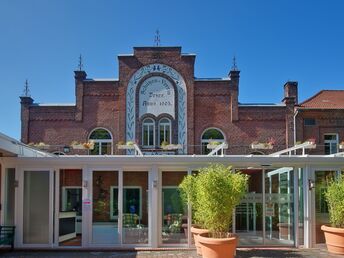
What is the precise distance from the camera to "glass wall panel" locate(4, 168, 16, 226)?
12.5 metres

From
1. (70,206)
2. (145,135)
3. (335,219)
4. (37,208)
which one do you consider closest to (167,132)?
(145,135)

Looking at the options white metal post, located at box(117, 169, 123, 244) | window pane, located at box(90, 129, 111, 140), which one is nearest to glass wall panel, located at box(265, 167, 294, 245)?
white metal post, located at box(117, 169, 123, 244)

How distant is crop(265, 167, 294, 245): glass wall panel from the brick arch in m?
9.51

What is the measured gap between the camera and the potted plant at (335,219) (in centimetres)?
1122

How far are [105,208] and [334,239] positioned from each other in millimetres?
5740

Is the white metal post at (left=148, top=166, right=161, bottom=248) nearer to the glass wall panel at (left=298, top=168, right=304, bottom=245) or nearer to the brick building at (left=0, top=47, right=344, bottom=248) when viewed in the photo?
the brick building at (left=0, top=47, right=344, bottom=248)

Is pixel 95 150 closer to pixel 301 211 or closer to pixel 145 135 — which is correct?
pixel 145 135

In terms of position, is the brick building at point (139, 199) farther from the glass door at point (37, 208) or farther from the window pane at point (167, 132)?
the window pane at point (167, 132)

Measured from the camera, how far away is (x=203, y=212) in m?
10.5

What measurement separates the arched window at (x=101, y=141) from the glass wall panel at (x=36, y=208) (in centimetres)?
946

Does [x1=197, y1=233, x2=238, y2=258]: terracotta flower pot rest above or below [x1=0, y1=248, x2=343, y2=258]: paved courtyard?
above

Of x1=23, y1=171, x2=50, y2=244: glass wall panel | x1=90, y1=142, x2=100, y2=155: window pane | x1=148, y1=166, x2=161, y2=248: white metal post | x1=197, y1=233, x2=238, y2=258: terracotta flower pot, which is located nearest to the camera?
x1=197, y1=233, x2=238, y2=258: terracotta flower pot

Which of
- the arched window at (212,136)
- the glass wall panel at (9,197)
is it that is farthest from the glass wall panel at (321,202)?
the arched window at (212,136)

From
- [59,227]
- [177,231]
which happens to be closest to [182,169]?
[177,231]
